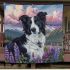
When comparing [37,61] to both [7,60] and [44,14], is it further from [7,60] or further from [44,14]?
[44,14]

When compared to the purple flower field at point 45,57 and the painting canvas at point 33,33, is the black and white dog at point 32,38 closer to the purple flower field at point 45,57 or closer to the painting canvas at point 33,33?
the painting canvas at point 33,33

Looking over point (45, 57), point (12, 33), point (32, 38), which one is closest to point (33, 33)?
point (32, 38)

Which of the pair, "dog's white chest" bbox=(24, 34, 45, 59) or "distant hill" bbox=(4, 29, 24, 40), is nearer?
"distant hill" bbox=(4, 29, 24, 40)

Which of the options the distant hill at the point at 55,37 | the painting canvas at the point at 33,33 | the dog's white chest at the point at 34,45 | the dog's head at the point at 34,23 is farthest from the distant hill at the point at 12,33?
the distant hill at the point at 55,37

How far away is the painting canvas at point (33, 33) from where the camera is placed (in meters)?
8.80

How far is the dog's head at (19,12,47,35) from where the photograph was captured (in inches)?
347

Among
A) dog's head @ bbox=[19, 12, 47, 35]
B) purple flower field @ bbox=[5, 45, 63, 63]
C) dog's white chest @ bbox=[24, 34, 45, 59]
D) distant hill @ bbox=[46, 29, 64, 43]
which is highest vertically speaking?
dog's head @ bbox=[19, 12, 47, 35]

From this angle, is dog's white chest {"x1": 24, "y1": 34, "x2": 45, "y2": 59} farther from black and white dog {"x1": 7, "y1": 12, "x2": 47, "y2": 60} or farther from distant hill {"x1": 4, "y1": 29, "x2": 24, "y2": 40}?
distant hill {"x1": 4, "y1": 29, "x2": 24, "y2": 40}


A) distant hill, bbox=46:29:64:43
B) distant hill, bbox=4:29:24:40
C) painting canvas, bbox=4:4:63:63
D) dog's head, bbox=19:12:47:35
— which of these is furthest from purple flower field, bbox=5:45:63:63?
dog's head, bbox=19:12:47:35

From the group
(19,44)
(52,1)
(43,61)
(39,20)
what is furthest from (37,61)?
(52,1)

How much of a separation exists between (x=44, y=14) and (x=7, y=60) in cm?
195

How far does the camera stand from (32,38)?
891cm

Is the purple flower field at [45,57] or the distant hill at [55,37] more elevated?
the distant hill at [55,37]

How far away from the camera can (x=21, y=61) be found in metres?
8.95
